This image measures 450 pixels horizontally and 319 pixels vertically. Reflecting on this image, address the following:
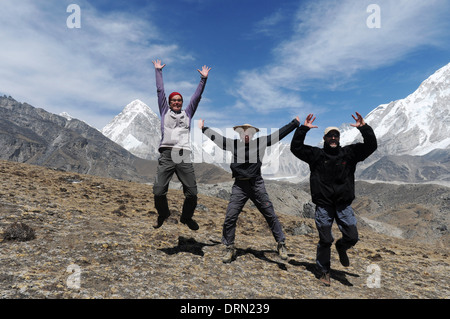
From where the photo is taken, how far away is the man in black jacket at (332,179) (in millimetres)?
6023

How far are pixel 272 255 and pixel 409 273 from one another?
3.87m

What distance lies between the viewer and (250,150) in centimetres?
686

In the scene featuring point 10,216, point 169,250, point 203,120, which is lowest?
point 169,250

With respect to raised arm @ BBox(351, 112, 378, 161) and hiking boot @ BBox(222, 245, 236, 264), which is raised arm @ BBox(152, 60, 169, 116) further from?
raised arm @ BBox(351, 112, 378, 161)

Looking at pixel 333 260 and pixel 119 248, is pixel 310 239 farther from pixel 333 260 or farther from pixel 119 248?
pixel 119 248

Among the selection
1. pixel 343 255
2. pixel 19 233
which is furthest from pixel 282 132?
pixel 19 233

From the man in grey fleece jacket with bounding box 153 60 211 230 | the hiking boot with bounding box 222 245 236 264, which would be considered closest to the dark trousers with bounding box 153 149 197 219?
the man in grey fleece jacket with bounding box 153 60 211 230

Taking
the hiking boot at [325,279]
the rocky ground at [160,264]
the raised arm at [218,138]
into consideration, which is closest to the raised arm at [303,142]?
the raised arm at [218,138]

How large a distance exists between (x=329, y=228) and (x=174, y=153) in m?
4.00

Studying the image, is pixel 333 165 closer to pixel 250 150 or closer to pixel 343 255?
pixel 250 150

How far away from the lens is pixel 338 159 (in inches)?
241

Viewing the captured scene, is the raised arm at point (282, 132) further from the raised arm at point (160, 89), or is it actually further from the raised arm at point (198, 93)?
the raised arm at point (160, 89)

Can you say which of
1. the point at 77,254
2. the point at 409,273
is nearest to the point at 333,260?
the point at 409,273
